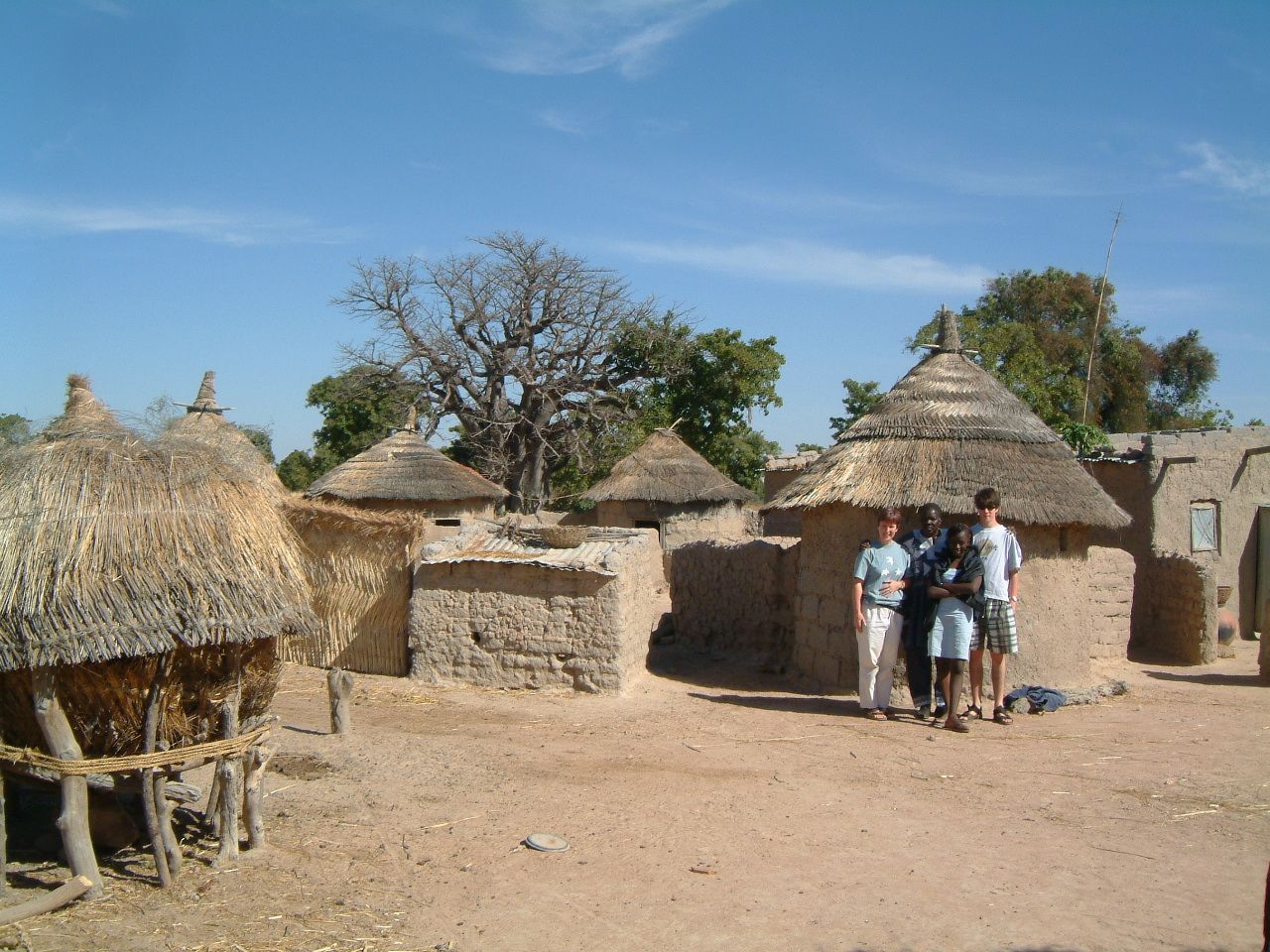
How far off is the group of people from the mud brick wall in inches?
183

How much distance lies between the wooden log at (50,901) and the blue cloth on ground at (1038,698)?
22.4ft

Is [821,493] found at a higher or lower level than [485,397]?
lower

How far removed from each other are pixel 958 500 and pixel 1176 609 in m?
4.76

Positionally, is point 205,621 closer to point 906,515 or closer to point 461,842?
point 461,842

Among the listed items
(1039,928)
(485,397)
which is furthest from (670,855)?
(485,397)

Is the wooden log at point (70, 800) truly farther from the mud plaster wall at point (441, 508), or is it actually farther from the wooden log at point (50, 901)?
the mud plaster wall at point (441, 508)

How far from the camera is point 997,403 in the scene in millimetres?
10328

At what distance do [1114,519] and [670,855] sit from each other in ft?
20.1

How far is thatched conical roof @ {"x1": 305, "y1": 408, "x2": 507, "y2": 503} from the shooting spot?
16.8 meters

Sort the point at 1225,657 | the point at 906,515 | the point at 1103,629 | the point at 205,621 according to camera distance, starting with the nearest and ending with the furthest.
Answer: the point at 205,621
the point at 906,515
the point at 1103,629
the point at 1225,657

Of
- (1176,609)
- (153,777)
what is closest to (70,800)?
(153,777)

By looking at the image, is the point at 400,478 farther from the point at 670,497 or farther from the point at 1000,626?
Result: the point at 1000,626

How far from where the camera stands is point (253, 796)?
5285mm

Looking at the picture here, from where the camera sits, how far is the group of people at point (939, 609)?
7969mm
